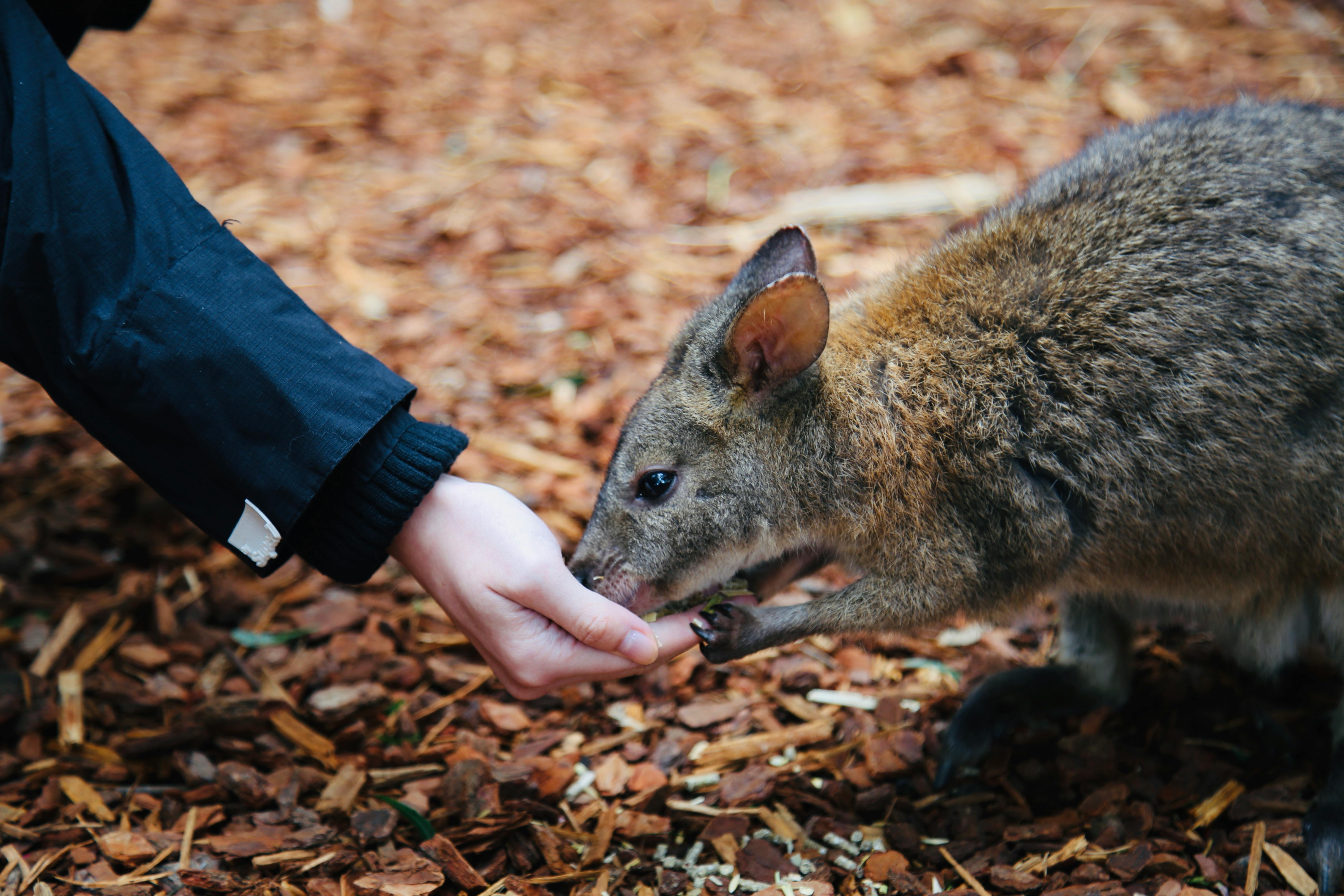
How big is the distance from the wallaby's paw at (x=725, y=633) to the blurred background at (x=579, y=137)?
1.26 meters

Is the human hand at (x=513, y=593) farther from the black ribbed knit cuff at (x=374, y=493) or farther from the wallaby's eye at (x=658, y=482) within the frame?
the wallaby's eye at (x=658, y=482)

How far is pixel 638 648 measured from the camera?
2.71m

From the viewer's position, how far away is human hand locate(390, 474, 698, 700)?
2.62 m

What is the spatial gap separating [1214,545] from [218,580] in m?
3.41

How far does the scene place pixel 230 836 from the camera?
115 inches

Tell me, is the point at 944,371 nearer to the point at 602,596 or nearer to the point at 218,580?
the point at 602,596

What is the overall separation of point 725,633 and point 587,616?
1.62 ft

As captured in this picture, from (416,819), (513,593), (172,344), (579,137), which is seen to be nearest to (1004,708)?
(513,593)

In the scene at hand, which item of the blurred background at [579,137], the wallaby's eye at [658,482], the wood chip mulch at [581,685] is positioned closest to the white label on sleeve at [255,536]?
the wood chip mulch at [581,685]

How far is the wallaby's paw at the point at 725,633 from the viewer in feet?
9.62

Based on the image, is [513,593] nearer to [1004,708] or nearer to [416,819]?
[416,819]

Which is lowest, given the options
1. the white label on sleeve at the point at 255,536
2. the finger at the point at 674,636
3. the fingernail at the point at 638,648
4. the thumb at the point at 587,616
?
the finger at the point at 674,636

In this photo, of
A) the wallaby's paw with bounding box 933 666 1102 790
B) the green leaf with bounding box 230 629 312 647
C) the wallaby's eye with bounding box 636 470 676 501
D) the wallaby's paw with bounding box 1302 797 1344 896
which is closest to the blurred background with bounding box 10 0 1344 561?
the green leaf with bounding box 230 629 312 647

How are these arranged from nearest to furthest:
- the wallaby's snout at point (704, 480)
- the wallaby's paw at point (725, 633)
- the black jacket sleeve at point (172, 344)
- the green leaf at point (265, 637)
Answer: the black jacket sleeve at point (172, 344) < the wallaby's paw at point (725, 633) < the wallaby's snout at point (704, 480) < the green leaf at point (265, 637)
